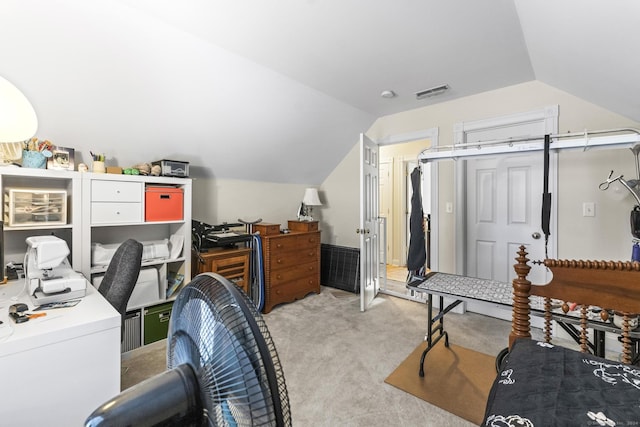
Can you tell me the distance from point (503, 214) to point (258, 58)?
264 centimetres

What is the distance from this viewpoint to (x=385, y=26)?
5.78ft

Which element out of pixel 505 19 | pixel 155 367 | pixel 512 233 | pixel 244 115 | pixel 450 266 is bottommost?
pixel 155 367

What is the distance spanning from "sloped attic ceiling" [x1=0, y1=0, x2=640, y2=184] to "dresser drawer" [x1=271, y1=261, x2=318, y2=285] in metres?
1.40

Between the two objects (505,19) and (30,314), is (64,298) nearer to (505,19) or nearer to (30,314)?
(30,314)

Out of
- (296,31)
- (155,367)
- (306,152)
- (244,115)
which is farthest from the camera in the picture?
(306,152)

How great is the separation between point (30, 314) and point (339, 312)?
2.39 metres

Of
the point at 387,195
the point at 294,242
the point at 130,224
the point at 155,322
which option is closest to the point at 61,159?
the point at 130,224

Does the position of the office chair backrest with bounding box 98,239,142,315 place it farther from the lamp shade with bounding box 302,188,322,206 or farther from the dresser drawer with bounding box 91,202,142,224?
the lamp shade with bounding box 302,188,322,206

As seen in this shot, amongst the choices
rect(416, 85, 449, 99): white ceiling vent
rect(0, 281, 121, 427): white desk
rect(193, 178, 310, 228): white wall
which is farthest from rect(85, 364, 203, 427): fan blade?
rect(416, 85, 449, 99): white ceiling vent

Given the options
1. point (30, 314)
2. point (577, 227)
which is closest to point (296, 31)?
point (30, 314)

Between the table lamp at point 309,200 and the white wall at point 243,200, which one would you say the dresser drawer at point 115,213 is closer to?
the white wall at point 243,200

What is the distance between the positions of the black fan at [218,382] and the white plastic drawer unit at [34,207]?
2.03 meters

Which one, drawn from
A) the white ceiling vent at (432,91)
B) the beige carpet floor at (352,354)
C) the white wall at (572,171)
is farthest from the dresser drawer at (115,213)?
the white wall at (572,171)

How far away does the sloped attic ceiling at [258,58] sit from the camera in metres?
1.53
